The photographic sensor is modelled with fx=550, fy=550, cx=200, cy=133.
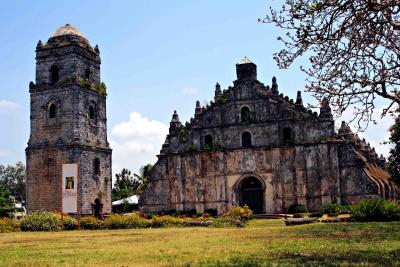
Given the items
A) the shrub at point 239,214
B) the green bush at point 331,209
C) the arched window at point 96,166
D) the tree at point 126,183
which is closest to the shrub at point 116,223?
the shrub at point 239,214

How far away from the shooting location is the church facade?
129 ft

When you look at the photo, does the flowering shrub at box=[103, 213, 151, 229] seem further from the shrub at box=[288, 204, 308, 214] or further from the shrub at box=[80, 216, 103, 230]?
the shrub at box=[288, 204, 308, 214]

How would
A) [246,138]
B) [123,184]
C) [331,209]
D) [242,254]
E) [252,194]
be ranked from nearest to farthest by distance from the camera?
[242,254] → [331,209] → [252,194] → [246,138] → [123,184]

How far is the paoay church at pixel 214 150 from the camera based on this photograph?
39719 mm

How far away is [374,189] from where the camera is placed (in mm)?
37906

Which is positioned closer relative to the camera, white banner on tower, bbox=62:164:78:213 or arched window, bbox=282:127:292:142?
white banner on tower, bbox=62:164:78:213

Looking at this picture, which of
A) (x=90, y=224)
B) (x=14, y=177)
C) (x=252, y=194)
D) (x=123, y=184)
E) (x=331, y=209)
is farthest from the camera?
(x=14, y=177)

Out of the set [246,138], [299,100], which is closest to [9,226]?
[246,138]

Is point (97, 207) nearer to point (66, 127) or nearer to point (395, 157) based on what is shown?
point (66, 127)

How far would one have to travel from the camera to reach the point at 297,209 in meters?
38.8

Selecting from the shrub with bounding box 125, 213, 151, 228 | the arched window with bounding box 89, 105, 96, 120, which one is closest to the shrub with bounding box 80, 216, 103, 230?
the shrub with bounding box 125, 213, 151, 228

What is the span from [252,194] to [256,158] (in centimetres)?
280

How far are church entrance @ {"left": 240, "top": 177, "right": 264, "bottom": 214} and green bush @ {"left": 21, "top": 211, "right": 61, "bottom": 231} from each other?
49.8 feet

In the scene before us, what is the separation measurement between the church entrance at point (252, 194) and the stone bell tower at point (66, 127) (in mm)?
11798
